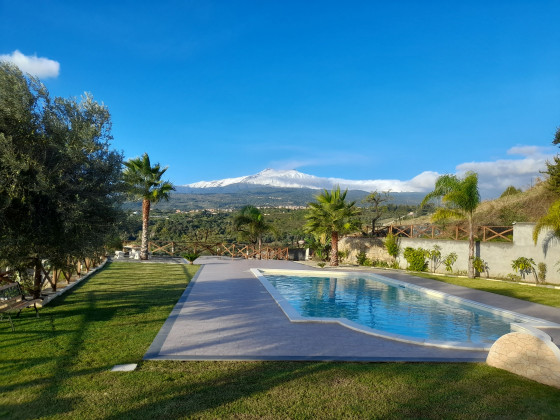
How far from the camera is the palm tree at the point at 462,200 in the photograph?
16531 mm

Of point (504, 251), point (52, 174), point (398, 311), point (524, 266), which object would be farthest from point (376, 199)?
point (52, 174)

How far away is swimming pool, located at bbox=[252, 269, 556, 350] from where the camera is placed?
7.99 m

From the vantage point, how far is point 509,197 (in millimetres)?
26906

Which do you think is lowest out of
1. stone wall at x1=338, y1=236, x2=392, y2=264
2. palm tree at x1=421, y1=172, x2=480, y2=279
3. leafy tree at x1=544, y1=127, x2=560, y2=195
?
stone wall at x1=338, y1=236, x2=392, y2=264

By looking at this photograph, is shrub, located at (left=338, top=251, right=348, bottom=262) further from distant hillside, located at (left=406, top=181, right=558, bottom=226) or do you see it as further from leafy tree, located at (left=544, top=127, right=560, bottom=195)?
leafy tree, located at (left=544, top=127, right=560, bottom=195)

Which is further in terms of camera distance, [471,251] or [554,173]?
[554,173]

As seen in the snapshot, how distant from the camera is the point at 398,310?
11.0m

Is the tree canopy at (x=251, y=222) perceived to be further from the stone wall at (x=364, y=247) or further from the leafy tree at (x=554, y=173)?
the leafy tree at (x=554, y=173)

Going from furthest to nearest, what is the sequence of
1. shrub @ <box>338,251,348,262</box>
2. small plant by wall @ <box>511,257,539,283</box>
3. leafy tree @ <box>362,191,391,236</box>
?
1. leafy tree @ <box>362,191,391,236</box>
2. shrub @ <box>338,251,348,262</box>
3. small plant by wall @ <box>511,257,539,283</box>

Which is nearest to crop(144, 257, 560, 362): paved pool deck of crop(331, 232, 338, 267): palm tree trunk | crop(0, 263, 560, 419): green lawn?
crop(0, 263, 560, 419): green lawn

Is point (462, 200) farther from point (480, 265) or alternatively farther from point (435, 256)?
point (435, 256)

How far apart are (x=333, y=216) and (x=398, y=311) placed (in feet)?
34.2

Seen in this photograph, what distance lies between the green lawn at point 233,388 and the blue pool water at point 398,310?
2338 mm

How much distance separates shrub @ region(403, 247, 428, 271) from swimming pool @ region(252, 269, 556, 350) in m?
3.43
